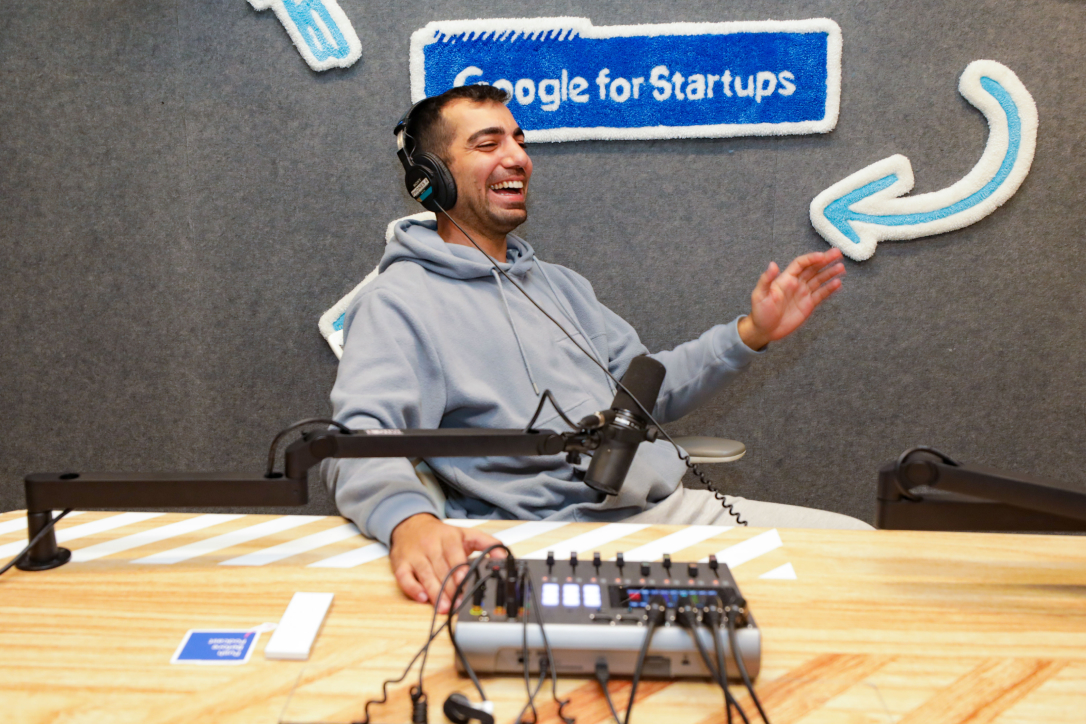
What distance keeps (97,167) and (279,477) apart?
1408mm

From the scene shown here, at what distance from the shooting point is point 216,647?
621 millimetres

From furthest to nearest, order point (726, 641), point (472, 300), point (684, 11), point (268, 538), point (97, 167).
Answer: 1. point (97, 167)
2. point (684, 11)
3. point (472, 300)
4. point (268, 538)
5. point (726, 641)

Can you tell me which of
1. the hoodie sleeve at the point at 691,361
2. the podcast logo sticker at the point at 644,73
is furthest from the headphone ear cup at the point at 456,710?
the podcast logo sticker at the point at 644,73

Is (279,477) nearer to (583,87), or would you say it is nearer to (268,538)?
(268,538)

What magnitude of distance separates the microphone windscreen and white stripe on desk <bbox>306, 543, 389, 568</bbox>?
329mm

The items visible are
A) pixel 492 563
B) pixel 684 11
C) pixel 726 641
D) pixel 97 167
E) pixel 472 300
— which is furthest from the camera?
pixel 97 167

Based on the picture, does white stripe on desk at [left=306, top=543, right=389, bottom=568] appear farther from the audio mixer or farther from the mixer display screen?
the mixer display screen

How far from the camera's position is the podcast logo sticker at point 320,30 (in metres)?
1.64

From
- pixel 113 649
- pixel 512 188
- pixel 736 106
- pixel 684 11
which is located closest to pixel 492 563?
pixel 113 649

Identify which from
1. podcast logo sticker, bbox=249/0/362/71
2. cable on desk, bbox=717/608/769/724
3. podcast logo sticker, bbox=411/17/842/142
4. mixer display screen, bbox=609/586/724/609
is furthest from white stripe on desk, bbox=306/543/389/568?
podcast logo sticker, bbox=249/0/362/71

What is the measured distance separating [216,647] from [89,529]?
0.39m

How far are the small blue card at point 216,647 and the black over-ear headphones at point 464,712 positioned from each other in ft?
0.66

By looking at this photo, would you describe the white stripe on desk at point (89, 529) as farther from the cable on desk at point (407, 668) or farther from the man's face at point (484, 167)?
the man's face at point (484, 167)

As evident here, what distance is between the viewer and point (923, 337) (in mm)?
1652
